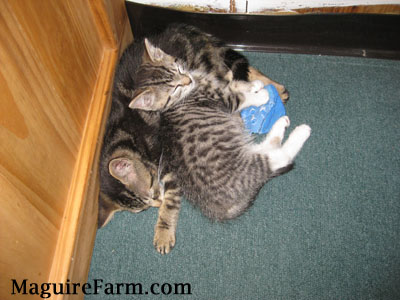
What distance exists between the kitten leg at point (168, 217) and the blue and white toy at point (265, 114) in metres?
0.63

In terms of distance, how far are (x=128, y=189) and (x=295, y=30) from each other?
154cm

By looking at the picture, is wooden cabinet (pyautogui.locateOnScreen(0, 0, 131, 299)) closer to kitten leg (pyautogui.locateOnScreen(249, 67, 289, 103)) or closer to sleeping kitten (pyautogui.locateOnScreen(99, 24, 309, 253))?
sleeping kitten (pyautogui.locateOnScreen(99, 24, 309, 253))

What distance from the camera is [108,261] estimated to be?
1.70 meters

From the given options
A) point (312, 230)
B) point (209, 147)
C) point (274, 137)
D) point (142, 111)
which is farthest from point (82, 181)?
point (312, 230)

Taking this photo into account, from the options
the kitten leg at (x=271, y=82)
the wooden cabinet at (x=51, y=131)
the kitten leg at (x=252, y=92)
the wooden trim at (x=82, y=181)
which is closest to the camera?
the wooden cabinet at (x=51, y=131)

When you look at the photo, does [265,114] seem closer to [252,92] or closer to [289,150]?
[252,92]

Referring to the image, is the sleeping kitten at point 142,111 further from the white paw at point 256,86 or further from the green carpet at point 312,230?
the green carpet at point 312,230

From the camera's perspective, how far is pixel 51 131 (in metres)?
1.25

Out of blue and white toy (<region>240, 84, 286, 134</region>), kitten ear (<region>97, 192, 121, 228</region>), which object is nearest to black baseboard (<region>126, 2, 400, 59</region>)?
blue and white toy (<region>240, 84, 286, 134</region>)

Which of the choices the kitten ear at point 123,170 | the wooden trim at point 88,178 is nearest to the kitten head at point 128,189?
the kitten ear at point 123,170

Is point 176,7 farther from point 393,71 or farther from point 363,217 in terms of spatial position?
point 363,217

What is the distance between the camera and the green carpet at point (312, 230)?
1569mm

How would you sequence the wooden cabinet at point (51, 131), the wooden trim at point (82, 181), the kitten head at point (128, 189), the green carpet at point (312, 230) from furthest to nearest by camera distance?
the green carpet at point (312, 230)
the kitten head at point (128, 189)
the wooden trim at point (82, 181)
the wooden cabinet at point (51, 131)

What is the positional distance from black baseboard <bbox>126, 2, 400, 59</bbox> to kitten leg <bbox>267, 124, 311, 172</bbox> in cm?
67
